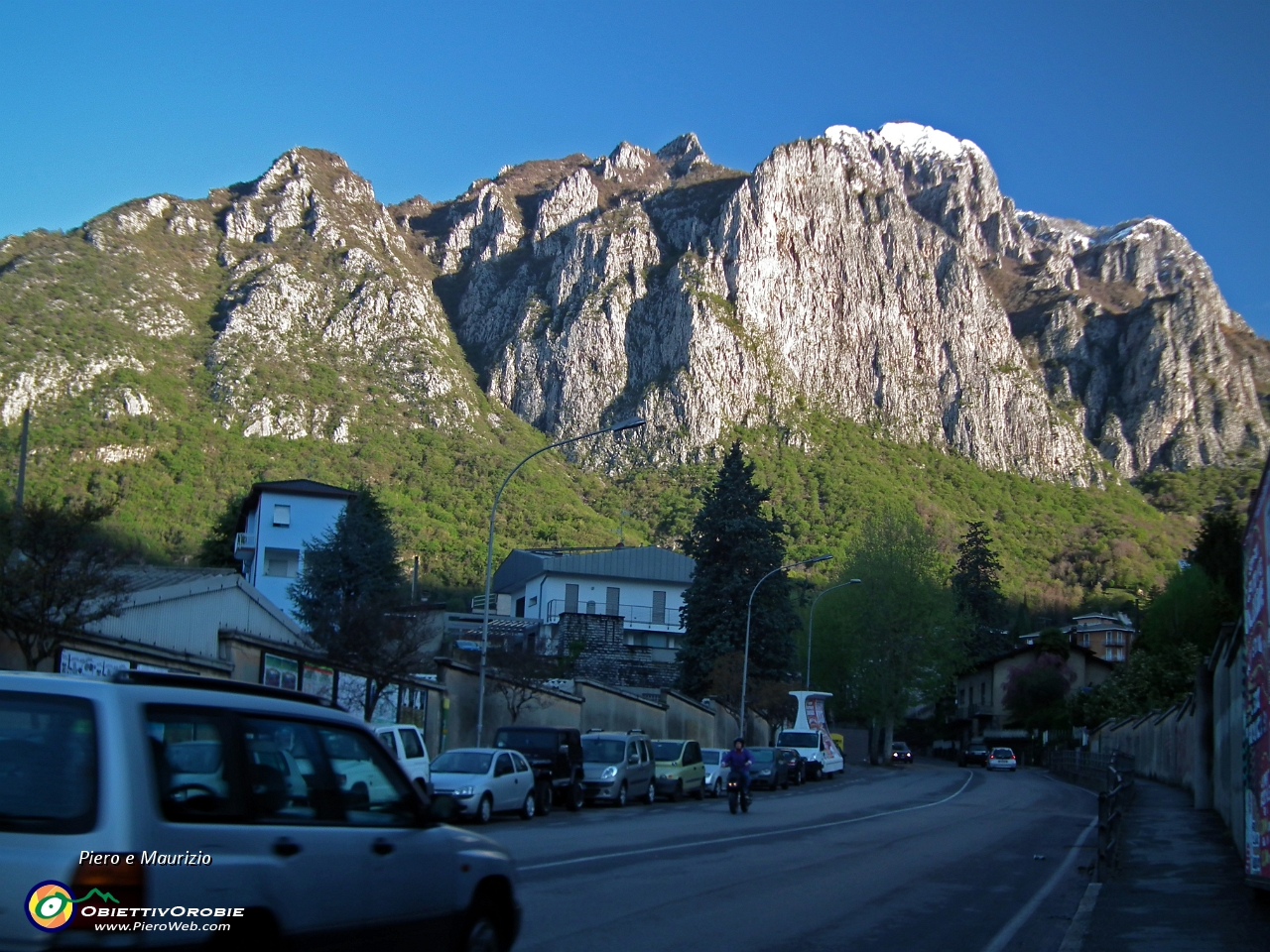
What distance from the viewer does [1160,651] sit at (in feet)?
177

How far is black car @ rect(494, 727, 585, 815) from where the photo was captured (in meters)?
23.5

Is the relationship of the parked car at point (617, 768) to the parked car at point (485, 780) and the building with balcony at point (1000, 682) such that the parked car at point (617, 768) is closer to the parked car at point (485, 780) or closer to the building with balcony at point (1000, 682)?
the parked car at point (485, 780)

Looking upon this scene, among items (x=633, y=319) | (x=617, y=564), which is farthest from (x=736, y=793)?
(x=633, y=319)

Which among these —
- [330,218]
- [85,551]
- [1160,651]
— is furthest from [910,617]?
[330,218]

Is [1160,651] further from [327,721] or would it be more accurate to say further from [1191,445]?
[1191,445]

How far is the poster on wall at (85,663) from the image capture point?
19.6 metres

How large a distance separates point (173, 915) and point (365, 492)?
5473 cm

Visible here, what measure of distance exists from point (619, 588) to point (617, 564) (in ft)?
4.65

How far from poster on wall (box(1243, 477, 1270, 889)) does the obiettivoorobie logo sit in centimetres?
963


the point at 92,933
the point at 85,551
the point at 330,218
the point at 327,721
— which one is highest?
the point at 330,218

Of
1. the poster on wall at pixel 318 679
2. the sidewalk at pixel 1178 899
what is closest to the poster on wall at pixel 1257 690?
the sidewalk at pixel 1178 899

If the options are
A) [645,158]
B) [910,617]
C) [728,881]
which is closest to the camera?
[728,881]

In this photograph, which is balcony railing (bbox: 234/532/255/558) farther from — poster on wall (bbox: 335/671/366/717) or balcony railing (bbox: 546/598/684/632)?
poster on wall (bbox: 335/671/366/717)

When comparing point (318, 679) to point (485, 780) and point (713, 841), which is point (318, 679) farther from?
point (713, 841)
